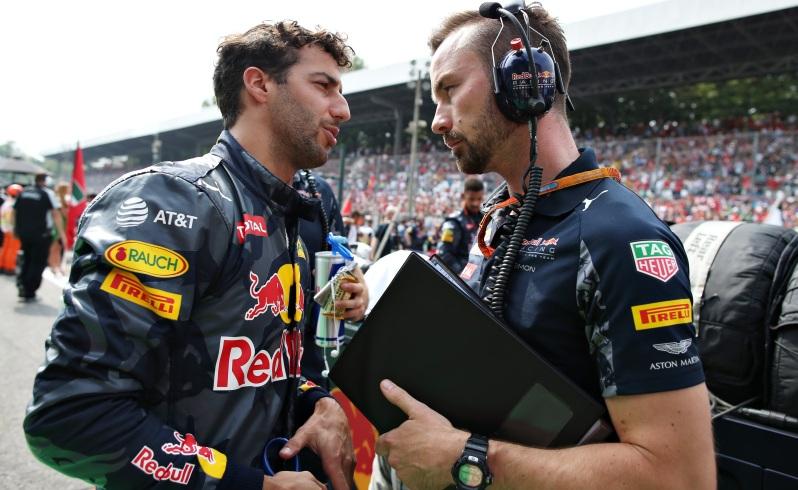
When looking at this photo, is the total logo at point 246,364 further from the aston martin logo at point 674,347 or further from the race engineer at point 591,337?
the aston martin logo at point 674,347

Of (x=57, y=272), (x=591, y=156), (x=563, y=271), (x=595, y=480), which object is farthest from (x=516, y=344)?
(x=57, y=272)

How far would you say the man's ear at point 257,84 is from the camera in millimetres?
1872

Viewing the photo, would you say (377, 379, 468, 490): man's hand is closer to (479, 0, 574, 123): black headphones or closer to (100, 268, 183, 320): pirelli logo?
(100, 268, 183, 320): pirelli logo

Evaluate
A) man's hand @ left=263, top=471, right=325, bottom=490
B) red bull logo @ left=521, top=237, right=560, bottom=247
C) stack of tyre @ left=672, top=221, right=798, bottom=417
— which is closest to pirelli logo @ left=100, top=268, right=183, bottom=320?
man's hand @ left=263, top=471, right=325, bottom=490

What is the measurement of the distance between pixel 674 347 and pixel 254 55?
159cm

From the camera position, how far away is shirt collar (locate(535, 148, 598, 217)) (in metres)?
1.56

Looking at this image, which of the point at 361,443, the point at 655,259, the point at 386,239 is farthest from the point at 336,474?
the point at 386,239

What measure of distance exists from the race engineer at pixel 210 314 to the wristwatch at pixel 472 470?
0.39 metres

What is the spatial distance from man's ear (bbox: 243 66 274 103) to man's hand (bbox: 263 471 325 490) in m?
1.21

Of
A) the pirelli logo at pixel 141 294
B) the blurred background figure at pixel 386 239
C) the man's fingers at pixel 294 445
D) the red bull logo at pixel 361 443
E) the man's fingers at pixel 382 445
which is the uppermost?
the pirelli logo at pixel 141 294

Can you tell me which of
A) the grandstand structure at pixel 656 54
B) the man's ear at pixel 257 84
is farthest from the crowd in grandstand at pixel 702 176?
the man's ear at pixel 257 84

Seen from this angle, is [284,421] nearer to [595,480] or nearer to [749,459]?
[595,480]

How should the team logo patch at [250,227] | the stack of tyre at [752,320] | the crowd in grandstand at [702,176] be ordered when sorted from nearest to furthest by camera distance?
the team logo patch at [250,227] → the stack of tyre at [752,320] → the crowd in grandstand at [702,176]

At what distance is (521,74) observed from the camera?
5.30 feet
